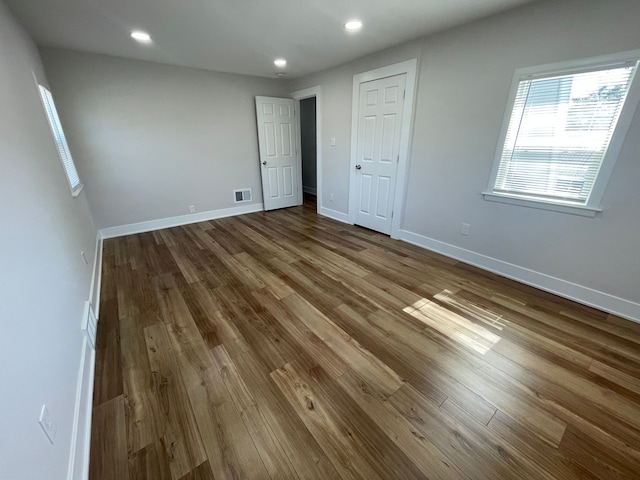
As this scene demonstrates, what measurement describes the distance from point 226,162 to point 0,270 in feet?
13.0

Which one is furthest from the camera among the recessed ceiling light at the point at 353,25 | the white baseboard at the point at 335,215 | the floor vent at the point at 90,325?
the white baseboard at the point at 335,215

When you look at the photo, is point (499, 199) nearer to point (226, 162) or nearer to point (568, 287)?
point (568, 287)

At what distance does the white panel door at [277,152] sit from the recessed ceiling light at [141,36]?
6.22ft

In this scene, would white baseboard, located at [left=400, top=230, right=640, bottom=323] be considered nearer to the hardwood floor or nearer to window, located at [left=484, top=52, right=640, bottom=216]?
the hardwood floor

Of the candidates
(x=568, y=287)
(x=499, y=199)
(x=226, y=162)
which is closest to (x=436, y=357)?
(x=568, y=287)

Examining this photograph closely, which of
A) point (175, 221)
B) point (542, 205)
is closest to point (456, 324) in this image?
point (542, 205)

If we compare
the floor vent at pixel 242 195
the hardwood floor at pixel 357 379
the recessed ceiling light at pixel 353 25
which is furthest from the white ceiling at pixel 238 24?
the hardwood floor at pixel 357 379

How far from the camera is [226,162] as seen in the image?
459 cm

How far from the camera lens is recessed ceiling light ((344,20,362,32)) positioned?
243 cm

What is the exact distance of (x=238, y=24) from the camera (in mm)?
2461

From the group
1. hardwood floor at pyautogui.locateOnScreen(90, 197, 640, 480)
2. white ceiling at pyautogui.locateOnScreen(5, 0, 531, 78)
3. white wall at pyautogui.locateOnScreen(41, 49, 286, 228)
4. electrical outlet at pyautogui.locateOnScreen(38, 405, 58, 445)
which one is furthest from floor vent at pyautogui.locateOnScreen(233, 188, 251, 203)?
electrical outlet at pyautogui.locateOnScreen(38, 405, 58, 445)

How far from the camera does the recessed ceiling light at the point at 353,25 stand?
243 centimetres

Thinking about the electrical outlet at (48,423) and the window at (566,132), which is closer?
the electrical outlet at (48,423)

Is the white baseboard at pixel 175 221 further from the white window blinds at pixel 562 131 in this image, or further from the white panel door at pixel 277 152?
the white window blinds at pixel 562 131
